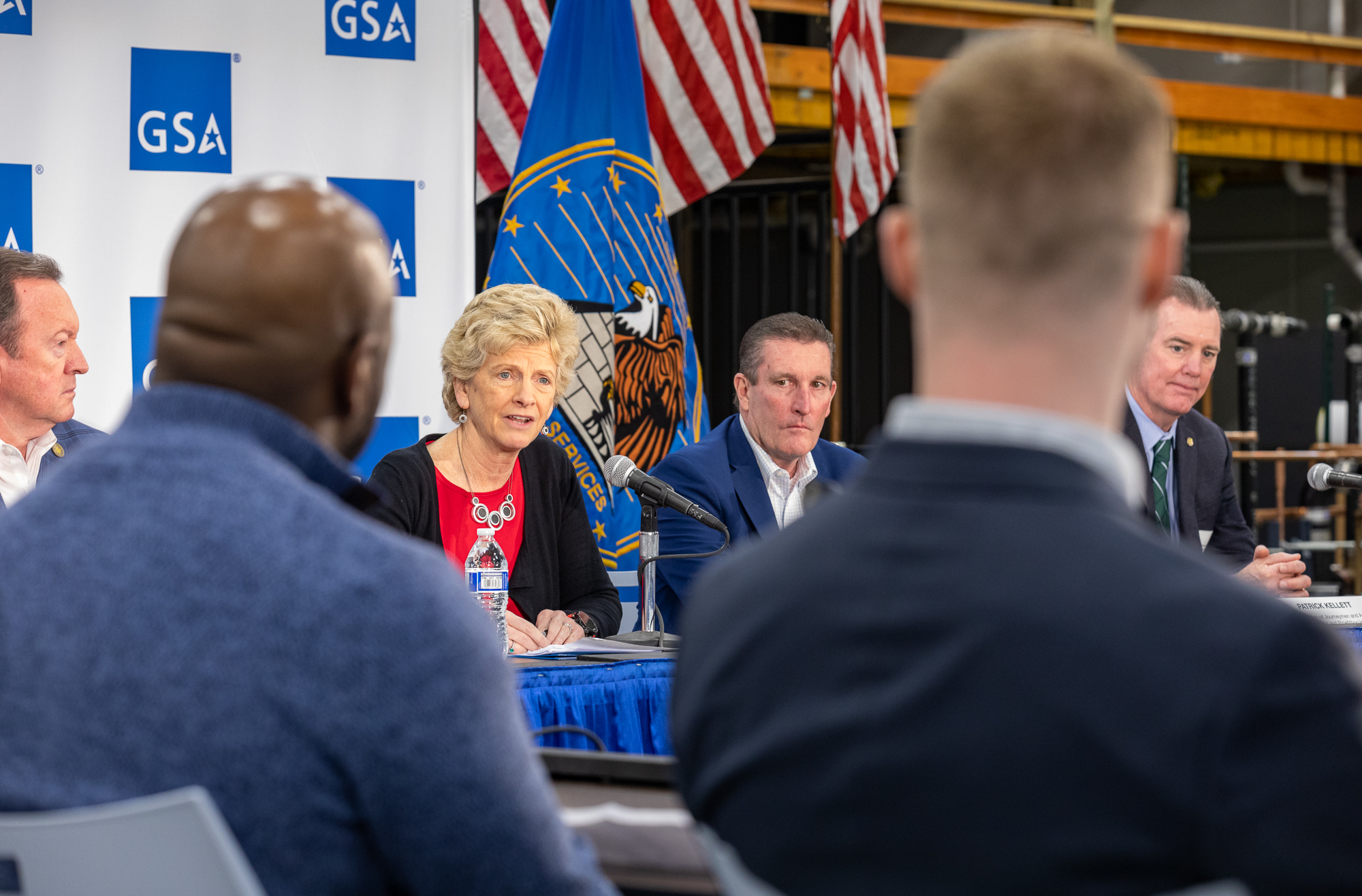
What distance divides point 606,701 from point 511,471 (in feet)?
2.88

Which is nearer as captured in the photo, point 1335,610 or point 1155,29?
point 1335,610

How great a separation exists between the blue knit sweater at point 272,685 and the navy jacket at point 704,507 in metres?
2.12

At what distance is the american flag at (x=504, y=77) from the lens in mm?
4371

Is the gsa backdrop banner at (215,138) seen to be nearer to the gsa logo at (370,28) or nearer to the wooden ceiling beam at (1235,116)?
the gsa logo at (370,28)

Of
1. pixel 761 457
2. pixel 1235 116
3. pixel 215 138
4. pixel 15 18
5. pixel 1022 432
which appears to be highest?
pixel 1235 116

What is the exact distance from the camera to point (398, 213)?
3.13m

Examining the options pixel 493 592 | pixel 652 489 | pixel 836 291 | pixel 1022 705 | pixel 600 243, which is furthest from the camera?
pixel 836 291

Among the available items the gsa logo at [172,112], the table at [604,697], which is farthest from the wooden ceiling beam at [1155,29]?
the table at [604,697]

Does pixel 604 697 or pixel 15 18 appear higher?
pixel 15 18

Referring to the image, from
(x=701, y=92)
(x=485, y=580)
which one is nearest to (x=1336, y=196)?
(x=701, y=92)

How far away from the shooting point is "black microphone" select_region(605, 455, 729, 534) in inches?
97.7

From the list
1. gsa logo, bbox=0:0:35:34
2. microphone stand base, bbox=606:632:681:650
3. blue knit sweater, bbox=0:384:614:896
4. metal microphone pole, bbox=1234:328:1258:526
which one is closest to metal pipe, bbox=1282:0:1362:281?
metal microphone pole, bbox=1234:328:1258:526

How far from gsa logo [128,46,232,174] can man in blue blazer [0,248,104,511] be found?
18.0 inches

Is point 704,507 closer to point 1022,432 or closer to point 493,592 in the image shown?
point 493,592
